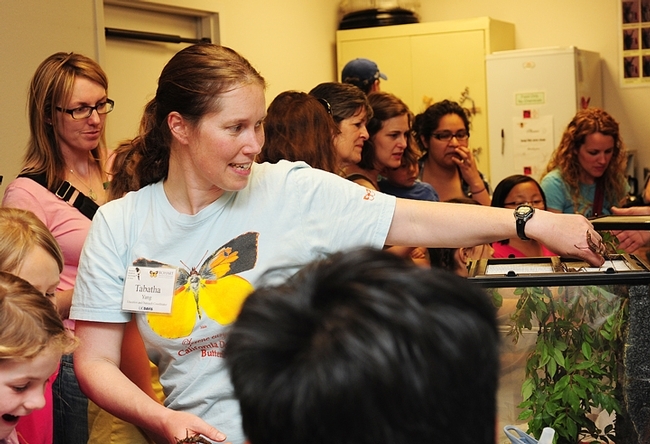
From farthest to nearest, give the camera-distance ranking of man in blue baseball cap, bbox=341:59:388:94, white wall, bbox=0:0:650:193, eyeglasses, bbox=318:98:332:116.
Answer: white wall, bbox=0:0:650:193 < man in blue baseball cap, bbox=341:59:388:94 < eyeglasses, bbox=318:98:332:116

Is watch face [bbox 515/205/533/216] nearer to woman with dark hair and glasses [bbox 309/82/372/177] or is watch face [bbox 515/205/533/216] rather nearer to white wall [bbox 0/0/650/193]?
woman with dark hair and glasses [bbox 309/82/372/177]

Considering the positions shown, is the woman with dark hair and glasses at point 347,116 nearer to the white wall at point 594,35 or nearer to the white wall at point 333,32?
the white wall at point 333,32

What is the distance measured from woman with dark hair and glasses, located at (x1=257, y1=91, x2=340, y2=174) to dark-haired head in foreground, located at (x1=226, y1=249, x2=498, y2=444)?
1728 millimetres

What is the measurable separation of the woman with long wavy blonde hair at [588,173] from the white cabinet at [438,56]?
6.51ft

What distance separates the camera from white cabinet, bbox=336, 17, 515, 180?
5852 millimetres

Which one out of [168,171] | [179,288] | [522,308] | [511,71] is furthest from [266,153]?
[511,71]

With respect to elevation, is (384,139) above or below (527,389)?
above

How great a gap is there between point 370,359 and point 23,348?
92cm

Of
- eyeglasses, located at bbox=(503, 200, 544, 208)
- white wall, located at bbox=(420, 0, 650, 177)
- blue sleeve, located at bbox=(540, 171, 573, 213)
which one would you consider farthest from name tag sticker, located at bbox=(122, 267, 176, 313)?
white wall, located at bbox=(420, 0, 650, 177)

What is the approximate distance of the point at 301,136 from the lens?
2.36m

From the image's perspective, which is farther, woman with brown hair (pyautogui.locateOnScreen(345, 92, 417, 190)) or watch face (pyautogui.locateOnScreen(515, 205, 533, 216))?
woman with brown hair (pyautogui.locateOnScreen(345, 92, 417, 190))

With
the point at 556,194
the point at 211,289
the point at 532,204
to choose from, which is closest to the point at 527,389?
the point at 211,289

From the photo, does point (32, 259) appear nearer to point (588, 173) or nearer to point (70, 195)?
point (70, 195)

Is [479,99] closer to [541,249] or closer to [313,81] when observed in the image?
[313,81]
